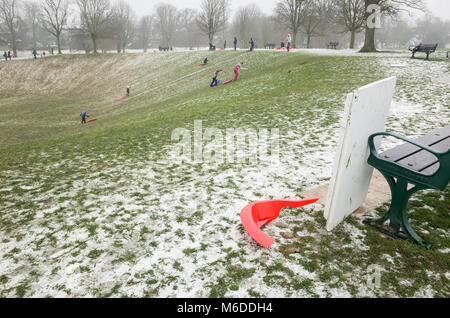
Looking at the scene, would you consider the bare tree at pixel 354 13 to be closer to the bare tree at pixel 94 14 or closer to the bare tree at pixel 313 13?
the bare tree at pixel 313 13

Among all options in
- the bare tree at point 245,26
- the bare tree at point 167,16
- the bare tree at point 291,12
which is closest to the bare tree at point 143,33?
the bare tree at point 167,16

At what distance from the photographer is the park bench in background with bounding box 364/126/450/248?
9.36ft

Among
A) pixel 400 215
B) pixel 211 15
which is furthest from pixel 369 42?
pixel 211 15

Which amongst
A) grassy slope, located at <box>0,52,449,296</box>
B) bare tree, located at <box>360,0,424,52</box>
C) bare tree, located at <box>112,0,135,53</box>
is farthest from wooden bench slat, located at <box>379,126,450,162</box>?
bare tree, located at <box>112,0,135,53</box>

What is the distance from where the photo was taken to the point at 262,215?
164 inches

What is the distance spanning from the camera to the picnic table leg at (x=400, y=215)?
3.25 meters

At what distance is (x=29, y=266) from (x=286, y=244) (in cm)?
308

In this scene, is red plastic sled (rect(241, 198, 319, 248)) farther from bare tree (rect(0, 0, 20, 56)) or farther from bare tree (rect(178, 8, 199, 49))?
bare tree (rect(178, 8, 199, 49))

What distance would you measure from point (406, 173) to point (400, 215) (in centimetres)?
61

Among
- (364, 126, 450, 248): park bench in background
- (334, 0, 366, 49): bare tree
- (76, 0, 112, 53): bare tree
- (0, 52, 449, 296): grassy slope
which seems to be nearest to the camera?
(364, 126, 450, 248): park bench in background

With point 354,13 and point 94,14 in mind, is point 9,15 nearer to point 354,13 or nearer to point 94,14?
point 94,14

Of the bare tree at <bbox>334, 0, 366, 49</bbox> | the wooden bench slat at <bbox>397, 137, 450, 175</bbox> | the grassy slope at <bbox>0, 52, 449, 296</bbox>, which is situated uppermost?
the bare tree at <bbox>334, 0, 366, 49</bbox>

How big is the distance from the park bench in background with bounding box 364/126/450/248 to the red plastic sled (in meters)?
1.13

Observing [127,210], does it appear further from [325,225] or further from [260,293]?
[325,225]
